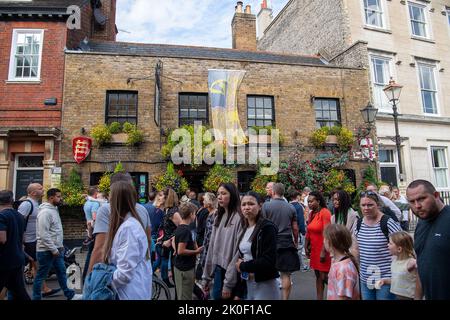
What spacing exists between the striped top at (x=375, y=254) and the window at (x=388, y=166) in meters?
12.3


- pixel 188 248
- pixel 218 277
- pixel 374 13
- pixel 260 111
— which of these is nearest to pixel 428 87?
pixel 374 13

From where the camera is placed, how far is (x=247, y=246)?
3150mm

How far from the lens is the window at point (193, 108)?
1271 cm

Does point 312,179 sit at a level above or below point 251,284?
above

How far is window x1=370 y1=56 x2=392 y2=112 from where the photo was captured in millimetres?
14891

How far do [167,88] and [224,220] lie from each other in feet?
32.9

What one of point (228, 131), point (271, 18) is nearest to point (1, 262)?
point (228, 131)

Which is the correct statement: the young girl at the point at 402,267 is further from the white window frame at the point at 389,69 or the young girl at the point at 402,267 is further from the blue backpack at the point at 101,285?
the white window frame at the point at 389,69

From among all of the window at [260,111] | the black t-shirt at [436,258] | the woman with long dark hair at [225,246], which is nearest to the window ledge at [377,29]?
the window at [260,111]

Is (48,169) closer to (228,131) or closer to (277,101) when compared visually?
(228,131)

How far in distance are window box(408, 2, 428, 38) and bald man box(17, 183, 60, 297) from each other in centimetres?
1908

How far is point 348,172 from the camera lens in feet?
44.6

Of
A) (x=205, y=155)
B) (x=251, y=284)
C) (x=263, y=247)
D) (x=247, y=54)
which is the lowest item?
(x=251, y=284)

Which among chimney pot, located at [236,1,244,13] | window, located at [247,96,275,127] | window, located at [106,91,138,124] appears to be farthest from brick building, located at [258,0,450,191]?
window, located at [106,91,138,124]
